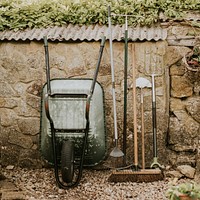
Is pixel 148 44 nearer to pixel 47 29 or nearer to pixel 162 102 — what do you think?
pixel 162 102

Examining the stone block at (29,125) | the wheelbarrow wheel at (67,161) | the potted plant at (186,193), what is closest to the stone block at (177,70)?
the wheelbarrow wheel at (67,161)

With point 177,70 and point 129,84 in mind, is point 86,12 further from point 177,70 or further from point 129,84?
point 177,70

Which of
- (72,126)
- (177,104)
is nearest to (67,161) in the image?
(72,126)

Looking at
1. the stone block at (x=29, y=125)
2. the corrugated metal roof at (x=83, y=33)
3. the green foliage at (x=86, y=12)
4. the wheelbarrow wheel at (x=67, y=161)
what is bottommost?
the wheelbarrow wheel at (x=67, y=161)

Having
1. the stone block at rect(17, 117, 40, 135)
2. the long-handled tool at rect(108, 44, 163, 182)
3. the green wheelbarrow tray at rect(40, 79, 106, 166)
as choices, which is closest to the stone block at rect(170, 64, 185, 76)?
the green wheelbarrow tray at rect(40, 79, 106, 166)

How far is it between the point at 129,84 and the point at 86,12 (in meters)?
0.86

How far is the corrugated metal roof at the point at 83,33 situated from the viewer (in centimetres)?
453

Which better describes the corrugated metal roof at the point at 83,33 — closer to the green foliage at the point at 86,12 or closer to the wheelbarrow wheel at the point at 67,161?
the green foliage at the point at 86,12

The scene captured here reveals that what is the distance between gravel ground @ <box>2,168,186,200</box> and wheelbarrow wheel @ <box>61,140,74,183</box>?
0.13 meters

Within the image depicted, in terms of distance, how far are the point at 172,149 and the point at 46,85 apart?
1.39 metres

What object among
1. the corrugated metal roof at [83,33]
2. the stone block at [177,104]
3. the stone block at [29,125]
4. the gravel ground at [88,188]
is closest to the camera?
the gravel ground at [88,188]

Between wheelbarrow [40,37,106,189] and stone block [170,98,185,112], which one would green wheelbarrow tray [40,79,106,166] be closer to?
wheelbarrow [40,37,106,189]

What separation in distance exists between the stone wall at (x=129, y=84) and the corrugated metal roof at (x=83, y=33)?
0.07 m

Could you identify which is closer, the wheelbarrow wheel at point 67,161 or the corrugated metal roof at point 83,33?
the wheelbarrow wheel at point 67,161
